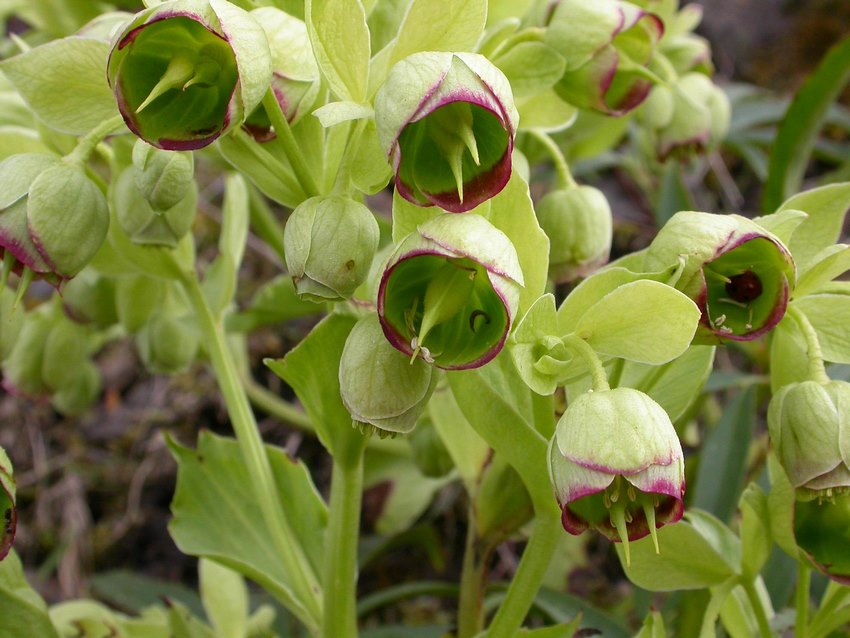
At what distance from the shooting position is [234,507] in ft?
3.32

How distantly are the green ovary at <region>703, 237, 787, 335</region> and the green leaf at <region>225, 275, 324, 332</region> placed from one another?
23.4 inches

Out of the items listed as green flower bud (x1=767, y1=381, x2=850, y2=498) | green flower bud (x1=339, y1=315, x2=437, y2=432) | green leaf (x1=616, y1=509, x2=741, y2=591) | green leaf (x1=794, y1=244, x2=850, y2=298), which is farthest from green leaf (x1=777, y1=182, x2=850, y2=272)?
green flower bud (x1=339, y1=315, x2=437, y2=432)

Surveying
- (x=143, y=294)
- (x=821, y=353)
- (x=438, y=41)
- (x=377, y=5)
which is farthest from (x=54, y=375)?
(x=821, y=353)

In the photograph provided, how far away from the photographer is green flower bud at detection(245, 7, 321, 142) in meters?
0.69

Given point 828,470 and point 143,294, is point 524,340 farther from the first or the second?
point 143,294

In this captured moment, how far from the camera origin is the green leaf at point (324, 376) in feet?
2.47

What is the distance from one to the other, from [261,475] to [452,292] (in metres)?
0.41

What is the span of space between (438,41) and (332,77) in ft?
0.26

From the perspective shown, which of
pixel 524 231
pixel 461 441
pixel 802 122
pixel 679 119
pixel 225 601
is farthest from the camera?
pixel 802 122

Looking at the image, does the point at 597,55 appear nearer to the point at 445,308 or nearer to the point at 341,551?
the point at 445,308

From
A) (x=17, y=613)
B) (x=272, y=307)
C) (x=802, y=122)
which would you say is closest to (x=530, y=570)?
(x=17, y=613)

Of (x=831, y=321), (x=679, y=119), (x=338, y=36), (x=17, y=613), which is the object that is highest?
(x=338, y=36)

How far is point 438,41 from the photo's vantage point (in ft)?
2.23

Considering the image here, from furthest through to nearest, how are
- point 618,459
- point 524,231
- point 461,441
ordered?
1. point 461,441
2. point 524,231
3. point 618,459
